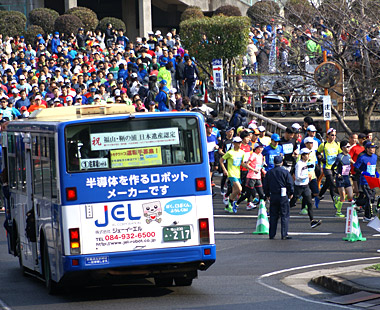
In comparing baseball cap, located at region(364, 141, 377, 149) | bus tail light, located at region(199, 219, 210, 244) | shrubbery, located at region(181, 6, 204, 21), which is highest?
shrubbery, located at region(181, 6, 204, 21)

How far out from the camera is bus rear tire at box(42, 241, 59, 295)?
12508mm

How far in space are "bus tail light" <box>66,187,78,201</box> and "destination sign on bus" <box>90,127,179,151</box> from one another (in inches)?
23.0

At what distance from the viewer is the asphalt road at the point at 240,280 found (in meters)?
11.5

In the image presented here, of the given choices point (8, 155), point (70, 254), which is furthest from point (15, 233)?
point (70, 254)

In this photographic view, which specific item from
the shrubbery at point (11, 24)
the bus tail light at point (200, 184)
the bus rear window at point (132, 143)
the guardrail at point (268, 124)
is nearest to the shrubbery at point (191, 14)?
the shrubbery at point (11, 24)

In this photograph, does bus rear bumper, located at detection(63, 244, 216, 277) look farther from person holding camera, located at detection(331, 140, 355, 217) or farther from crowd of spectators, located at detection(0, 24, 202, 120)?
crowd of spectators, located at detection(0, 24, 202, 120)

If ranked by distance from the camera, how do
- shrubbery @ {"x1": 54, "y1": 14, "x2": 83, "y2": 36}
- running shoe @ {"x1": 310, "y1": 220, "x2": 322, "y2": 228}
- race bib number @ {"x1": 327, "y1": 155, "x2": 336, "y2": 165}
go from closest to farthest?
1. running shoe @ {"x1": 310, "y1": 220, "x2": 322, "y2": 228}
2. race bib number @ {"x1": 327, "y1": 155, "x2": 336, "y2": 165}
3. shrubbery @ {"x1": 54, "y1": 14, "x2": 83, "y2": 36}

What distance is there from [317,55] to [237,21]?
16.5 ft

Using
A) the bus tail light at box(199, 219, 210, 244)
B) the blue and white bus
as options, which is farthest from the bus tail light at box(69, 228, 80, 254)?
the bus tail light at box(199, 219, 210, 244)

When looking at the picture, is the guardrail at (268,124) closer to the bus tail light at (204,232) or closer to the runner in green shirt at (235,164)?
the runner in green shirt at (235,164)

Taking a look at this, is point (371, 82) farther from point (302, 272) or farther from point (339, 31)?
point (302, 272)

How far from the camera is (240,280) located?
13305 millimetres

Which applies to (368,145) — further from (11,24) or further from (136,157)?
(11,24)

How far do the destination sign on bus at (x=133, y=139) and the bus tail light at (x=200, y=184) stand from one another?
0.58m
